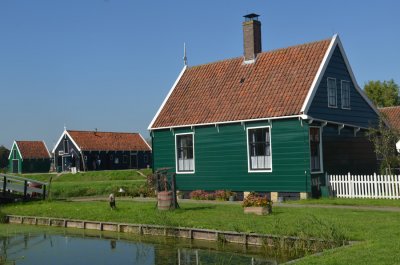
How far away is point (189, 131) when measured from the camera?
25.4 meters

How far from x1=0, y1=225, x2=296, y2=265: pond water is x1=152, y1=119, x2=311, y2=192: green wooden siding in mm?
8094

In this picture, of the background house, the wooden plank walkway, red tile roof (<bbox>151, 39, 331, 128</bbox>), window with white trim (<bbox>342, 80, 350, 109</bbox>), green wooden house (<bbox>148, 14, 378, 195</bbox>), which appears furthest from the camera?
the background house

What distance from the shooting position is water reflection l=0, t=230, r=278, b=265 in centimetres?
1241

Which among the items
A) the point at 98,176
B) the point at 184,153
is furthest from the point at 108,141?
the point at 184,153

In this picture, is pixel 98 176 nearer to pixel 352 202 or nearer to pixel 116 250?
pixel 352 202

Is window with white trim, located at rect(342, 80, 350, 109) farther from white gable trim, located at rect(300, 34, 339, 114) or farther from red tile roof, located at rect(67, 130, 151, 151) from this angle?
red tile roof, located at rect(67, 130, 151, 151)

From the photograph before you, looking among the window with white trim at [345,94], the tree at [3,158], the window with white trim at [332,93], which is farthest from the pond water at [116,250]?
the tree at [3,158]

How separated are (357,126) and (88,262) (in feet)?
53.0

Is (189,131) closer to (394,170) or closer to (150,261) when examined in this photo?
(394,170)

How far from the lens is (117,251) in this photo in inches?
560

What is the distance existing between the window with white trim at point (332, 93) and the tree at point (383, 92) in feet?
107

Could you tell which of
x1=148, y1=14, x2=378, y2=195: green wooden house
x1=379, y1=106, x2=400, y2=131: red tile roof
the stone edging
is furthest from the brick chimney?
x1=379, y1=106, x2=400, y2=131: red tile roof

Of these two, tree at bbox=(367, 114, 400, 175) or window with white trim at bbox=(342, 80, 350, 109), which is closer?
tree at bbox=(367, 114, 400, 175)

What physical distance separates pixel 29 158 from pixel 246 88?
53.7 m
